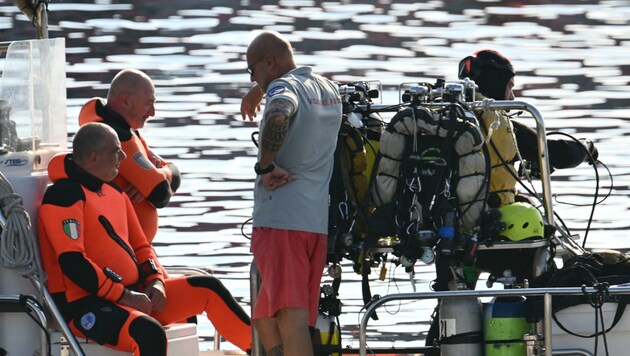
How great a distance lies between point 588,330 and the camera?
21.2 ft

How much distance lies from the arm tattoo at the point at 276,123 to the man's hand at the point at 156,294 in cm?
88

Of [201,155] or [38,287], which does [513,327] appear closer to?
[38,287]

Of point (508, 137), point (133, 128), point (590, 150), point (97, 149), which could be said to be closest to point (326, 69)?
point (590, 150)

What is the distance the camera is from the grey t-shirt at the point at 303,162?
643 cm

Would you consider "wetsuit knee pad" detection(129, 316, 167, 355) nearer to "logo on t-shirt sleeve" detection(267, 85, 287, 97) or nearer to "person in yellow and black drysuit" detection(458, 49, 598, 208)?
"logo on t-shirt sleeve" detection(267, 85, 287, 97)

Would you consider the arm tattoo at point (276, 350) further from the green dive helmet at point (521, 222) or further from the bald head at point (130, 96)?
the bald head at point (130, 96)

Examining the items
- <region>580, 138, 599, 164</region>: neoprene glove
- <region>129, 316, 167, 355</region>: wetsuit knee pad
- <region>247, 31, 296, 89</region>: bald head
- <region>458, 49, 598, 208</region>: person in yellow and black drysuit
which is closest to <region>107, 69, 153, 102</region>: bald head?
<region>247, 31, 296, 89</region>: bald head

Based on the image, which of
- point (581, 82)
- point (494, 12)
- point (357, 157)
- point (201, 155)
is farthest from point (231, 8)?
point (357, 157)

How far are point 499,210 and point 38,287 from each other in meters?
1.88

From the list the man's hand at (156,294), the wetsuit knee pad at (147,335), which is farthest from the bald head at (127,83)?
the wetsuit knee pad at (147,335)

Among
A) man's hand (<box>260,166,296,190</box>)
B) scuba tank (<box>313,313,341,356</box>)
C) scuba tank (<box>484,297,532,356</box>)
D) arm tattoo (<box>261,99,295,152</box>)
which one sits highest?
arm tattoo (<box>261,99,295,152</box>)

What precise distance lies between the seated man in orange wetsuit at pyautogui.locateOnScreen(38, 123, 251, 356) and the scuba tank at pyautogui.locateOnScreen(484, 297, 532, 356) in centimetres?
128

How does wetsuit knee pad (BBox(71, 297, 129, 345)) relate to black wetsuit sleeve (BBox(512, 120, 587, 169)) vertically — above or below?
below

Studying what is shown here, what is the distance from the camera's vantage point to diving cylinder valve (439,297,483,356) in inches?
256
